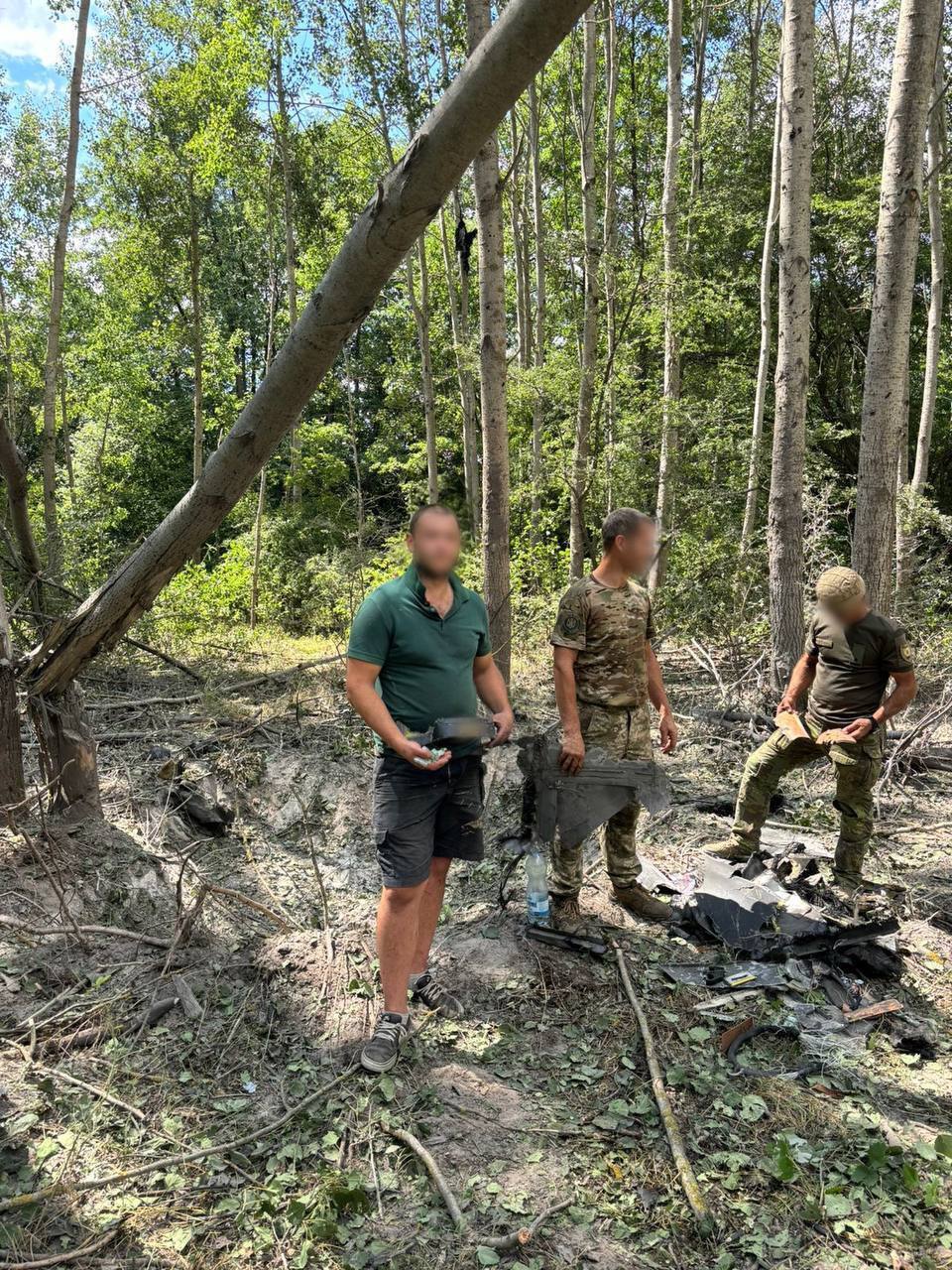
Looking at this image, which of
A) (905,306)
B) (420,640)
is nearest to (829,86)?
(905,306)

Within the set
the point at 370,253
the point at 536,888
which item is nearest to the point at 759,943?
the point at 536,888

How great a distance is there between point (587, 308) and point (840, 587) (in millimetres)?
7109

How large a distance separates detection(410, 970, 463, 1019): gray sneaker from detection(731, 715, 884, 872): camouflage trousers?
2152 mm

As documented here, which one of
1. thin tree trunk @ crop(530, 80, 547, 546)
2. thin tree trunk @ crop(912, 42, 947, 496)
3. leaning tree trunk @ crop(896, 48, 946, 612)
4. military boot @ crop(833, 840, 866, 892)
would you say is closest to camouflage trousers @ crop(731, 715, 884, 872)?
military boot @ crop(833, 840, 866, 892)

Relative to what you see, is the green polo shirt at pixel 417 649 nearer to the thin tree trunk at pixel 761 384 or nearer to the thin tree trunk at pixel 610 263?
the thin tree trunk at pixel 610 263

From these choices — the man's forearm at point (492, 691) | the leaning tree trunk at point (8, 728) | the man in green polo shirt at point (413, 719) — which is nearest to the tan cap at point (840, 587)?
the man's forearm at point (492, 691)

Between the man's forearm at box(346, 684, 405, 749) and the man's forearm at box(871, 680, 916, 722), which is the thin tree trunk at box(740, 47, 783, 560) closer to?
the man's forearm at box(871, 680, 916, 722)

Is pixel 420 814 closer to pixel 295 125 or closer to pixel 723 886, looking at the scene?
pixel 723 886

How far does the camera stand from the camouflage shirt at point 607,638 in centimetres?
355

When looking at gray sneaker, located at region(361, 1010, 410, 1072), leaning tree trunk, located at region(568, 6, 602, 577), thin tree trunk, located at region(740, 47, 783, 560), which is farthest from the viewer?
thin tree trunk, located at region(740, 47, 783, 560)

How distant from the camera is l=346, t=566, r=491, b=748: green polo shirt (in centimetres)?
265

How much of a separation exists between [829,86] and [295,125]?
12071 millimetres

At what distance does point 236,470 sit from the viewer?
2.37 meters

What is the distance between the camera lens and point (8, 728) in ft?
14.1
